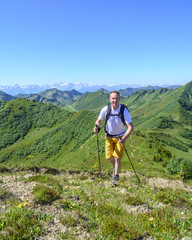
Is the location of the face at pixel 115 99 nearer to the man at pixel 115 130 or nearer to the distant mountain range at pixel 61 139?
the man at pixel 115 130

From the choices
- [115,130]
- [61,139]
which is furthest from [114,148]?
[61,139]

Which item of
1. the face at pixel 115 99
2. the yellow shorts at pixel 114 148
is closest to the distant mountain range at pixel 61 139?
the yellow shorts at pixel 114 148

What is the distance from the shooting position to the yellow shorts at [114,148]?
818 centimetres

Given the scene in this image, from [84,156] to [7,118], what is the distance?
367 ft

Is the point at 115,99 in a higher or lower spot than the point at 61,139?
higher

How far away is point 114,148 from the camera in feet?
28.3

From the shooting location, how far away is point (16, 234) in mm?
3729

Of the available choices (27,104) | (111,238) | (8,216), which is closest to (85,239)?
(111,238)

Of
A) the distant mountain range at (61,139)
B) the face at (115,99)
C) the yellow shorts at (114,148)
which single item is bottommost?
the distant mountain range at (61,139)

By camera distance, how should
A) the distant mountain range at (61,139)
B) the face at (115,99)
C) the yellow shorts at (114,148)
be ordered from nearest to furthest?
the face at (115,99)
the yellow shorts at (114,148)
the distant mountain range at (61,139)

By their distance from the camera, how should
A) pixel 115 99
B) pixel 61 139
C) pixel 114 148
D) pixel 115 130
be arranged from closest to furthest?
pixel 115 99
pixel 115 130
pixel 114 148
pixel 61 139

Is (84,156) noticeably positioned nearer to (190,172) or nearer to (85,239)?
(190,172)

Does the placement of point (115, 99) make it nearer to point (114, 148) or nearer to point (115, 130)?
point (115, 130)

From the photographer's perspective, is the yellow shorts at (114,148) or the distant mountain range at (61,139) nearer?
the yellow shorts at (114,148)
